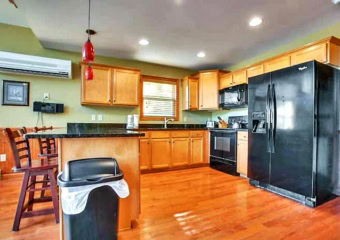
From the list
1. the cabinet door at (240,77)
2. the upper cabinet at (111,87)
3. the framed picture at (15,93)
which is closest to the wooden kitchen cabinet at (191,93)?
the cabinet door at (240,77)

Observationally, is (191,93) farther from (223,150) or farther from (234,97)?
(223,150)

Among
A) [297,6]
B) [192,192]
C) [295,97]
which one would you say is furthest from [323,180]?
[297,6]

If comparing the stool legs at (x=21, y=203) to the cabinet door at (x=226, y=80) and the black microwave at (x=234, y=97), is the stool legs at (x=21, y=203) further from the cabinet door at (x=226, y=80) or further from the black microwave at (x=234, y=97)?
the cabinet door at (x=226, y=80)

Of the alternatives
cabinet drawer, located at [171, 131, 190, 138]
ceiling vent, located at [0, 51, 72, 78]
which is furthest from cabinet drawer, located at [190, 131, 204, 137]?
ceiling vent, located at [0, 51, 72, 78]

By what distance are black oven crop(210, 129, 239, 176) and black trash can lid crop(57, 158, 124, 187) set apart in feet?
9.09

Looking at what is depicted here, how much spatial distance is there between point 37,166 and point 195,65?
376 centimetres

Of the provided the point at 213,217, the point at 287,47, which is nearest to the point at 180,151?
the point at 213,217

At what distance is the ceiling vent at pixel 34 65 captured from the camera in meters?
3.04

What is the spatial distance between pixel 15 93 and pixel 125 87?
1.90m

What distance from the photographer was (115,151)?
5.30 feet

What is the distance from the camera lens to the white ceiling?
2172 mm

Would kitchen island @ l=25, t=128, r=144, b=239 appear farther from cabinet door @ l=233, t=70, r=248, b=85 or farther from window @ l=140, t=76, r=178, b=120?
cabinet door @ l=233, t=70, r=248, b=85

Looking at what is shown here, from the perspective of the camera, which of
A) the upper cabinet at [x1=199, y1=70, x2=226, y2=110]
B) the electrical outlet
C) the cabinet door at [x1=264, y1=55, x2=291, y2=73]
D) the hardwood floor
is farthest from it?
the upper cabinet at [x1=199, y1=70, x2=226, y2=110]

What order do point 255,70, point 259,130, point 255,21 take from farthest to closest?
point 255,70, point 259,130, point 255,21
